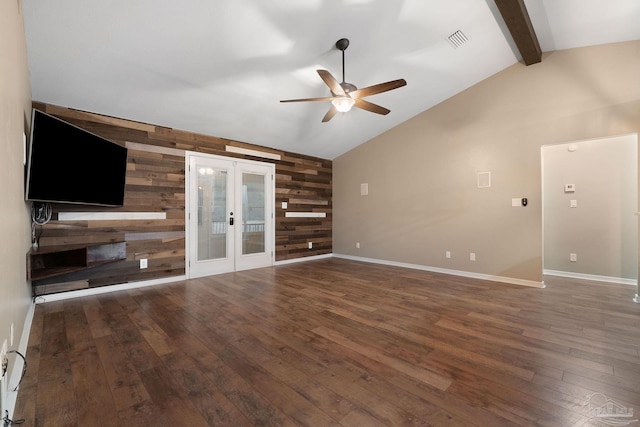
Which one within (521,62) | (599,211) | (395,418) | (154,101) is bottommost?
(395,418)

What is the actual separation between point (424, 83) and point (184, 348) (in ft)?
15.8

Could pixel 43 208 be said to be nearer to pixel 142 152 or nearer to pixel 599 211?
pixel 142 152

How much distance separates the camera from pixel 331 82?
293 centimetres

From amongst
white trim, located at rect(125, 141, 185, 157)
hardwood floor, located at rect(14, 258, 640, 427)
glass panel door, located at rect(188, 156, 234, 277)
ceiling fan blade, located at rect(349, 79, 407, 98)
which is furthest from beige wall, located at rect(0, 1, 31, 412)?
ceiling fan blade, located at rect(349, 79, 407, 98)

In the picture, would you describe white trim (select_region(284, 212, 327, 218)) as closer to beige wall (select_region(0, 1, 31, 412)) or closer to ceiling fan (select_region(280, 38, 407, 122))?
ceiling fan (select_region(280, 38, 407, 122))

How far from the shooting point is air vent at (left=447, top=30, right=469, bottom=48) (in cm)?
355

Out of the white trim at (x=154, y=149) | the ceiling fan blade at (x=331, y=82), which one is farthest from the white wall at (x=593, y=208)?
the white trim at (x=154, y=149)

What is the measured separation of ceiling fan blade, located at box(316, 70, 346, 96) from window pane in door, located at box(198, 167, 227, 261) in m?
2.79

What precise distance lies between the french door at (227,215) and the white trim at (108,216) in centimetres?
54

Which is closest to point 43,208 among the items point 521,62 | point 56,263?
point 56,263

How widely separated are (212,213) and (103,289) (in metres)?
1.86

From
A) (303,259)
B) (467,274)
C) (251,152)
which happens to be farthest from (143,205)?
(467,274)

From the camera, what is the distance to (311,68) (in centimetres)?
363

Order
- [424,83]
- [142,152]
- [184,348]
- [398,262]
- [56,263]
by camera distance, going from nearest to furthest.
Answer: [184,348] → [56,263] → [142,152] → [424,83] → [398,262]
